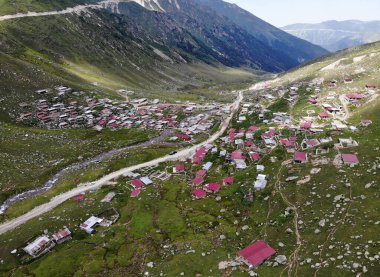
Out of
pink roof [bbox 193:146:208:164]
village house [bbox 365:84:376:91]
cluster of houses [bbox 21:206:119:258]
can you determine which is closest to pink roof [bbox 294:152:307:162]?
pink roof [bbox 193:146:208:164]

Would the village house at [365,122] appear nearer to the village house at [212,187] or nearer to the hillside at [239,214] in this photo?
the hillside at [239,214]

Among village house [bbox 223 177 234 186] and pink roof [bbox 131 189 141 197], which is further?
pink roof [bbox 131 189 141 197]

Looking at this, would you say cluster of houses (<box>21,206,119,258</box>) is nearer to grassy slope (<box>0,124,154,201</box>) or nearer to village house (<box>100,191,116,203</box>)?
village house (<box>100,191,116,203</box>)

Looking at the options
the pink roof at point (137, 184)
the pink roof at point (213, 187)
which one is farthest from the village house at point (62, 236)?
the pink roof at point (213, 187)

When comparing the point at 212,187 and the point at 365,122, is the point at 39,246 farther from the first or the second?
the point at 365,122

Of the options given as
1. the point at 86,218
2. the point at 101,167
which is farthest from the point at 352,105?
the point at 86,218
